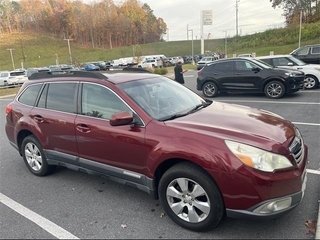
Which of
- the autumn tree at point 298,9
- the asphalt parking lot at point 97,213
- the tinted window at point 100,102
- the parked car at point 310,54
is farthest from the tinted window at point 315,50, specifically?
the autumn tree at point 298,9

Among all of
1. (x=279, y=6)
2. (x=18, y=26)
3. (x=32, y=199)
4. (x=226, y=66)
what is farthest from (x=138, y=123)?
(x=18, y=26)

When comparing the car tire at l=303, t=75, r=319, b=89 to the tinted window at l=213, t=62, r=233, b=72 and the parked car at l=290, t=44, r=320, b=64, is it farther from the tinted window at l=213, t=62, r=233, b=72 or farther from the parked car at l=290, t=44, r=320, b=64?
the tinted window at l=213, t=62, r=233, b=72

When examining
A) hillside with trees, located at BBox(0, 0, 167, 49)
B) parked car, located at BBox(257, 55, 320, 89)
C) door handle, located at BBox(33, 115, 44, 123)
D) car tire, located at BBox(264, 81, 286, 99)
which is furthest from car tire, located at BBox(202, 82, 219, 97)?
hillside with trees, located at BBox(0, 0, 167, 49)

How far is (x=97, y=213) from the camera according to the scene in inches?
129

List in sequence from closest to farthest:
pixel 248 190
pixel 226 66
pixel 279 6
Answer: pixel 248 190, pixel 226 66, pixel 279 6

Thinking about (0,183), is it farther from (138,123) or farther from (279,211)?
(279,211)

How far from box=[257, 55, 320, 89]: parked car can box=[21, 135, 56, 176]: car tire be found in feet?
31.7

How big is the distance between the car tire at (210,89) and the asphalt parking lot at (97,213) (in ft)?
21.7

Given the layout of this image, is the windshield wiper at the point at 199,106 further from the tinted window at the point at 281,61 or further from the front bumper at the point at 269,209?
the tinted window at the point at 281,61

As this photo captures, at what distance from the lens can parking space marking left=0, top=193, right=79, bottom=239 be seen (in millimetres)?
2894

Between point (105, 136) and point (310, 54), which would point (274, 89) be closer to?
point (310, 54)

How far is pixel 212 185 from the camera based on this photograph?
262cm

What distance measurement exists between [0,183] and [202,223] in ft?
10.9

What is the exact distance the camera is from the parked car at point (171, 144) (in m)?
2.52
